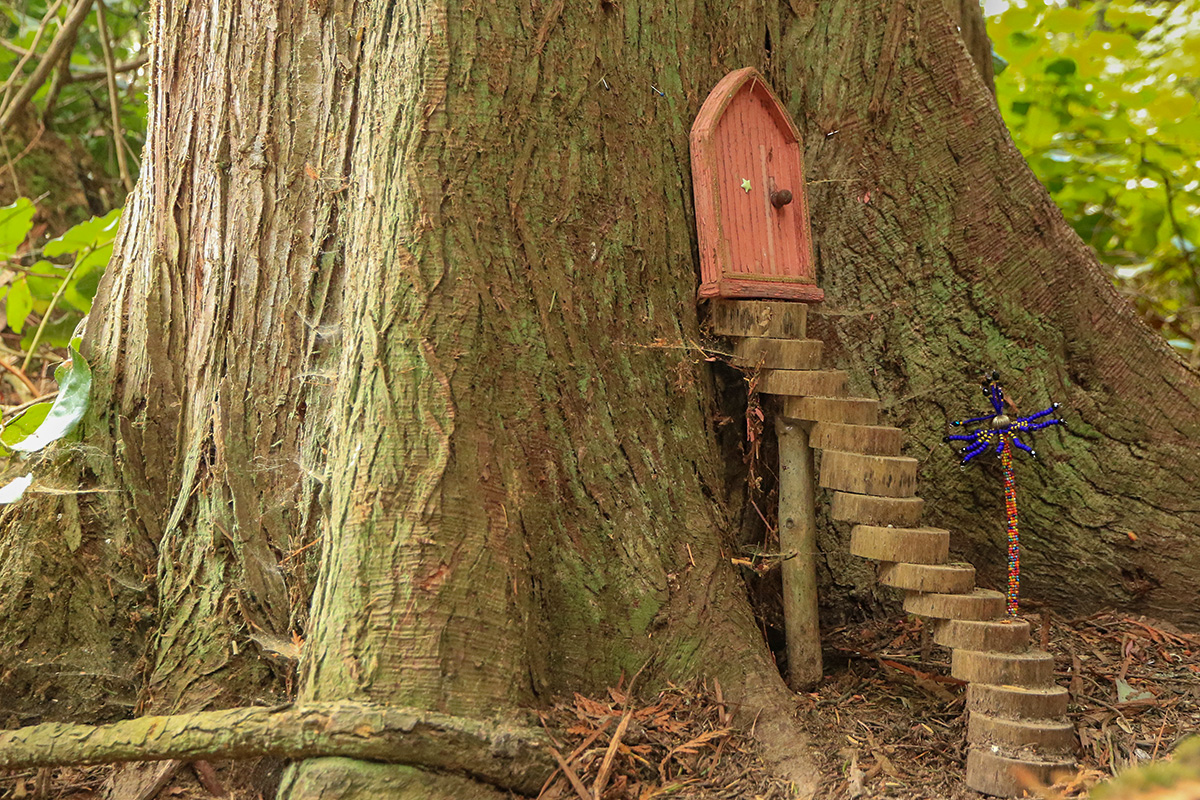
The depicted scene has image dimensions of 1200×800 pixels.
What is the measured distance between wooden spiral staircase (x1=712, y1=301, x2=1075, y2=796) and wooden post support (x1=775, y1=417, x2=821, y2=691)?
Result: 0.30 ft

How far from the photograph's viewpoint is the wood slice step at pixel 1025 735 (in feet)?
7.25

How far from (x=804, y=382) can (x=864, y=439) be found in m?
0.24

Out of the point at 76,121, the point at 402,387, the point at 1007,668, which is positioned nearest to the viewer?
the point at 402,387

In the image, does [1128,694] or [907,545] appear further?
[1128,694]

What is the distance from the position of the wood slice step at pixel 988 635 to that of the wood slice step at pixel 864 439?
52cm

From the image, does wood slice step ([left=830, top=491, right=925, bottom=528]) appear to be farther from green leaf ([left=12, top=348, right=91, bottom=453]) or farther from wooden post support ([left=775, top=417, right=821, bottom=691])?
green leaf ([left=12, top=348, right=91, bottom=453])

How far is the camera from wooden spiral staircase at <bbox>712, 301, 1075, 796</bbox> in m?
2.23

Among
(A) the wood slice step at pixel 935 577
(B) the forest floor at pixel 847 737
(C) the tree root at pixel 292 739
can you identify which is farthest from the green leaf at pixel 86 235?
(A) the wood slice step at pixel 935 577

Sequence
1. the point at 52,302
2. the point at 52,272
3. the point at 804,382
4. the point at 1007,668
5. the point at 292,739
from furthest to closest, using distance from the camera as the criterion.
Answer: the point at 52,272 < the point at 52,302 < the point at 804,382 < the point at 1007,668 < the point at 292,739

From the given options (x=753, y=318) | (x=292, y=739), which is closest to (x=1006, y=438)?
(x=753, y=318)

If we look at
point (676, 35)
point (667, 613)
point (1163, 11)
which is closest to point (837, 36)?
point (676, 35)

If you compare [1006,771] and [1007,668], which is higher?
[1007,668]

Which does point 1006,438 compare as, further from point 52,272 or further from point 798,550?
point 52,272

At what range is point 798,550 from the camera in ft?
9.04
